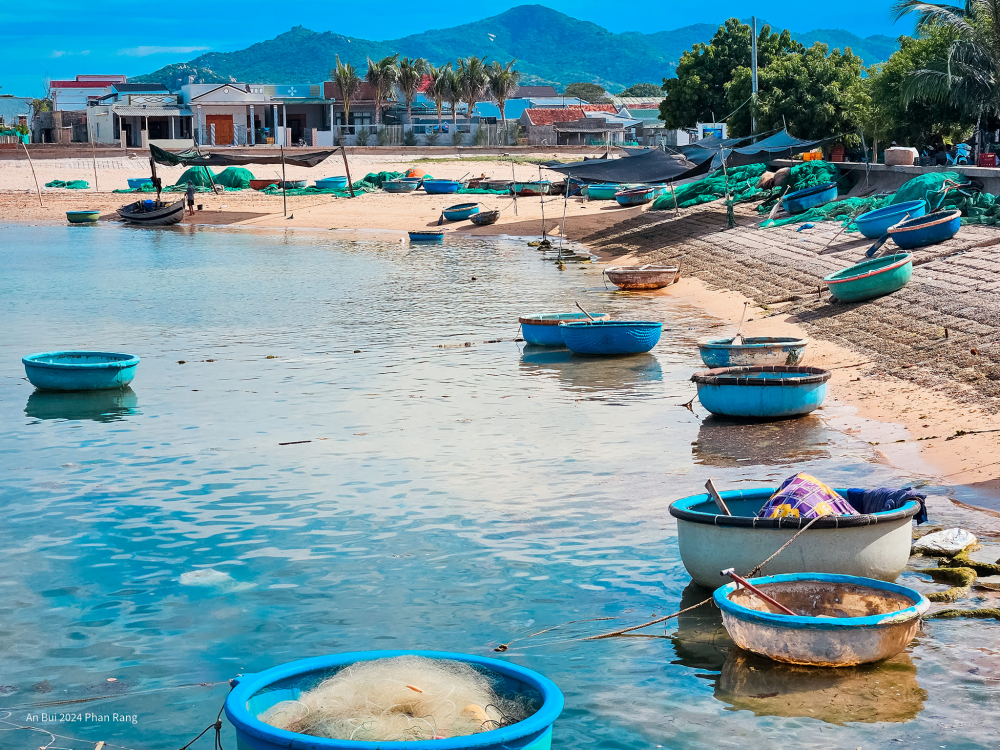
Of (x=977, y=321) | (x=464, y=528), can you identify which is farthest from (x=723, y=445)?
(x=977, y=321)

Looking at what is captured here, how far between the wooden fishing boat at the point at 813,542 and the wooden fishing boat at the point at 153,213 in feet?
146

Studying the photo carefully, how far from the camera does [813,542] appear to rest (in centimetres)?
783

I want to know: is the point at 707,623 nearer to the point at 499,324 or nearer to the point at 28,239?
the point at 499,324

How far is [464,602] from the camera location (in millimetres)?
8594

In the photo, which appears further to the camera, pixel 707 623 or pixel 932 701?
pixel 707 623

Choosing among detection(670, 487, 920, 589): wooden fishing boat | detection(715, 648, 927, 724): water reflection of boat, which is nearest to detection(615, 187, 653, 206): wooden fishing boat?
detection(670, 487, 920, 589): wooden fishing boat

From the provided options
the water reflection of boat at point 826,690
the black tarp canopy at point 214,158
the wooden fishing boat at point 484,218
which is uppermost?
the black tarp canopy at point 214,158

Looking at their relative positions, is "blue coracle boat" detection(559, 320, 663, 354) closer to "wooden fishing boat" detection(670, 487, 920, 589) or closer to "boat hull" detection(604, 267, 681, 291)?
"boat hull" detection(604, 267, 681, 291)

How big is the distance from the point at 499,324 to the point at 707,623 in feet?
50.7

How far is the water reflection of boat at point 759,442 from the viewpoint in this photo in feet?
41.0

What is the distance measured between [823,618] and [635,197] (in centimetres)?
4148

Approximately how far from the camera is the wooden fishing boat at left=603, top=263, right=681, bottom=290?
27641 millimetres

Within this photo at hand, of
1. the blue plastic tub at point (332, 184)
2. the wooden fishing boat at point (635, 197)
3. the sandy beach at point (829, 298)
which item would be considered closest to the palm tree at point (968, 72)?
the sandy beach at point (829, 298)

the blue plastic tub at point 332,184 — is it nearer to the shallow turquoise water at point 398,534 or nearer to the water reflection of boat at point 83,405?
the shallow turquoise water at point 398,534
